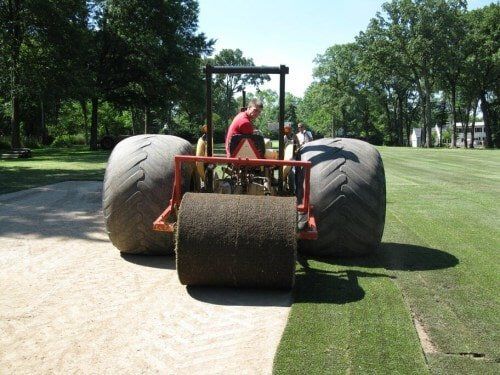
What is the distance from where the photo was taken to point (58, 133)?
2406 inches

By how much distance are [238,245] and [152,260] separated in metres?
1.62

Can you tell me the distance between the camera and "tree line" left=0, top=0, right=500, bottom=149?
97.8 feet

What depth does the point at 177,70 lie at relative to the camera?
4075 centimetres

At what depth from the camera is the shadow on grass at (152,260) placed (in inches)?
217

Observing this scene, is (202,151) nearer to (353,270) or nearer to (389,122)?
(353,270)

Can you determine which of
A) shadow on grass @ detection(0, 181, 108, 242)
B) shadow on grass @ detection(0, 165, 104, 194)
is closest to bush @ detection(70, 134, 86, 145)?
shadow on grass @ detection(0, 165, 104, 194)

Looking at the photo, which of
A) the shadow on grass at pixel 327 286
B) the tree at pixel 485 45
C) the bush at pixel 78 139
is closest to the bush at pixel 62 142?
the bush at pixel 78 139

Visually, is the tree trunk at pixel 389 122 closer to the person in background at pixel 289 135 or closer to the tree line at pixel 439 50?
the tree line at pixel 439 50

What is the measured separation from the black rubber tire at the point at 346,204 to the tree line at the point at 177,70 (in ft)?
15.8

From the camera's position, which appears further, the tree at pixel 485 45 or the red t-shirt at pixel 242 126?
the tree at pixel 485 45

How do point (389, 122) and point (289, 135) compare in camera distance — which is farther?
point (389, 122)

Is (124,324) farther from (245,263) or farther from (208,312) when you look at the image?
(245,263)

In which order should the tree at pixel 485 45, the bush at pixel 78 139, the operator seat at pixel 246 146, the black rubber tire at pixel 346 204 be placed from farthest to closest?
1. the tree at pixel 485 45
2. the bush at pixel 78 139
3. the operator seat at pixel 246 146
4. the black rubber tire at pixel 346 204

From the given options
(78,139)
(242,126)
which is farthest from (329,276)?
(78,139)
